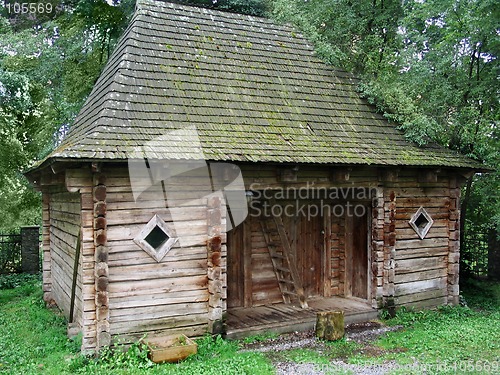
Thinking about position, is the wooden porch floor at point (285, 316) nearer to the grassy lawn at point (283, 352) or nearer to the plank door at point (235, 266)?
the plank door at point (235, 266)

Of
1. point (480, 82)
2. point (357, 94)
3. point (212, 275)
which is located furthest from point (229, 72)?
point (480, 82)

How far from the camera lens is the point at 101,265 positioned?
260 inches

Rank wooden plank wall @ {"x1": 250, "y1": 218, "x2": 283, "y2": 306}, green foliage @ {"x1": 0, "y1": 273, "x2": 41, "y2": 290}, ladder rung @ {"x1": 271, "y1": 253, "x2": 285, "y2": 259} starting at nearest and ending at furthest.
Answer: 1. ladder rung @ {"x1": 271, "y1": 253, "x2": 285, "y2": 259}
2. wooden plank wall @ {"x1": 250, "y1": 218, "x2": 283, "y2": 306}
3. green foliage @ {"x1": 0, "y1": 273, "x2": 41, "y2": 290}

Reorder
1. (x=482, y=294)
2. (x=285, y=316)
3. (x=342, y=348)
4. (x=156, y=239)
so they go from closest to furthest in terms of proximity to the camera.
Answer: (x=156, y=239)
(x=342, y=348)
(x=285, y=316)
(x=482, y=294)

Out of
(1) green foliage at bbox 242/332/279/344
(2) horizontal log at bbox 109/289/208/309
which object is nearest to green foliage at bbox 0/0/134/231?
(2) horizontal log at bbox 109/289/208/309

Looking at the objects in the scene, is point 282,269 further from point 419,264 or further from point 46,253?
point 46,253

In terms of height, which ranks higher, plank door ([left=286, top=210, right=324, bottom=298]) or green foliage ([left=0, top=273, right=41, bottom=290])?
plank door ([left=286, top=210, right=324, bottom=298])

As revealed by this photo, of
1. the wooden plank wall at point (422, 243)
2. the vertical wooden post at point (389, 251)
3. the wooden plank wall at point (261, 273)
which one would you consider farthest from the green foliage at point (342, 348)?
the wooden plank wall at point (261, 273)

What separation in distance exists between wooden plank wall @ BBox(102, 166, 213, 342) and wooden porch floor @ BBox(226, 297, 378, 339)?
3.07 ft

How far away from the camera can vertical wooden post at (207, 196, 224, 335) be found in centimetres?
728

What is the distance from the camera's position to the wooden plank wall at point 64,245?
7566mm

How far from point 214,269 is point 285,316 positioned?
211cm

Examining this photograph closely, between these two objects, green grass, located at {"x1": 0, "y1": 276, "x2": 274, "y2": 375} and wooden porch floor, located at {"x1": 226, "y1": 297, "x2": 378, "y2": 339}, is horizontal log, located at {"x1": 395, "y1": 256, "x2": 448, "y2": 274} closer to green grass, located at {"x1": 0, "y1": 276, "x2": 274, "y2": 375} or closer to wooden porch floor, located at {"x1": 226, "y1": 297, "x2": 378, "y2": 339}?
wooden porch floor, located at {"x1": 226, "y1": 297, "x2": 378, "y2": 339}

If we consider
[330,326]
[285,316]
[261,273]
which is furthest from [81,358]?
[261,273]
